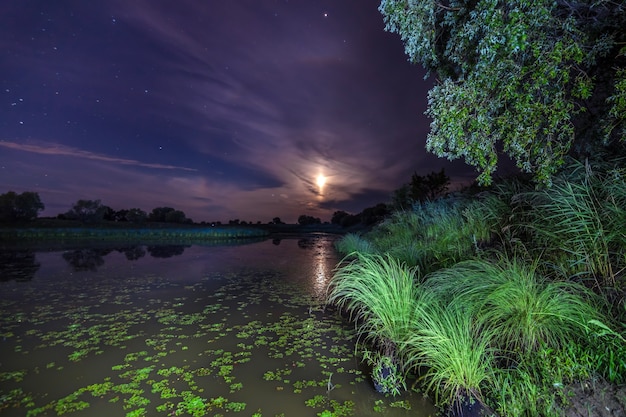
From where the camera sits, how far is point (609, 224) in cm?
412

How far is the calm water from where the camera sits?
11.3ft

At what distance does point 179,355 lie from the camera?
15.5ft

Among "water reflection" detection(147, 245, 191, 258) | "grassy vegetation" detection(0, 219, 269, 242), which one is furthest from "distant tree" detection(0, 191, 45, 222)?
"water reflection" detection(147, 245, 191, 258)

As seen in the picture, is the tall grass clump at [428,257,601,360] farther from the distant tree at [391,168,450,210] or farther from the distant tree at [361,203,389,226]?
the distant tree at [361,203,389,226]

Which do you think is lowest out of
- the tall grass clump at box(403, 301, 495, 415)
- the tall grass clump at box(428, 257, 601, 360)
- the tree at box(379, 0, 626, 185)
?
the tall grass clump at box(403, 301, 495, 415)

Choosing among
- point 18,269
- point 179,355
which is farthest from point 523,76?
point 18,269

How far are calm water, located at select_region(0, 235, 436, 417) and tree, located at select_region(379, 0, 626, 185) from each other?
4.23m

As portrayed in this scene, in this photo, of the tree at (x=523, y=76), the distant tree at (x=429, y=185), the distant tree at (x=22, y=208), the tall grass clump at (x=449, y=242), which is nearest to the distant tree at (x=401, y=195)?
the distant tree at (x=429, y=185)

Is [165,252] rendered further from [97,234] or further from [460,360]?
[460,360]

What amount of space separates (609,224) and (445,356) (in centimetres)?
318

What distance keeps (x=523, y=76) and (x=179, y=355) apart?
7335 mm

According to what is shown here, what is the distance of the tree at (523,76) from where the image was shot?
14.1 ft

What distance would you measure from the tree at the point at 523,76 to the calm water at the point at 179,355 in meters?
4.23

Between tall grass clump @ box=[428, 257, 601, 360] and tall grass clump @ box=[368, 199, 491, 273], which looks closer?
tall grass clump @ box=[428, 257, 601, 360]
